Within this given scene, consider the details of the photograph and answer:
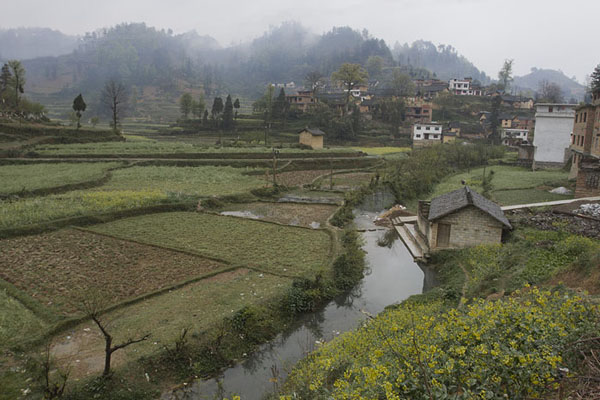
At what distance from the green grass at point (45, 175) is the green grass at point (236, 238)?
8.96m

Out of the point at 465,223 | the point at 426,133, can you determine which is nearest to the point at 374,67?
the point at 426,133

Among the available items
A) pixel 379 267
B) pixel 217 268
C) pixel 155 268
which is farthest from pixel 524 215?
pixel 155 268

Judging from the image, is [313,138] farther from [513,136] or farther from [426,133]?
[513,136]

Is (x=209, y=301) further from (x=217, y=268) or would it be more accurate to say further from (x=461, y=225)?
(x=461, y=225)

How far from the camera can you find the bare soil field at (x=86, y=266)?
Result: 12633mm

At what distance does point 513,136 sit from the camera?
6725 centimetres

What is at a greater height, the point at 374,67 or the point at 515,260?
the point at 374,67

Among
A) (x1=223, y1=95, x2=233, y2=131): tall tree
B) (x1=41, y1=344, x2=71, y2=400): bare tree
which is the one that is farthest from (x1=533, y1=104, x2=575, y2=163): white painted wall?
(x1=41, y1=344, x2=71, y2=400): bare tree

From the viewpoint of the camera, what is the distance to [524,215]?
19750 millimetres

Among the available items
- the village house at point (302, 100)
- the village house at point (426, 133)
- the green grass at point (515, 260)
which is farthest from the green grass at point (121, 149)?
the village house at point (302, 100)

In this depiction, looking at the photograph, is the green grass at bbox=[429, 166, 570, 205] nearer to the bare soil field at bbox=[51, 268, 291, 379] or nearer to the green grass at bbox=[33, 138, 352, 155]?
the bare soil field at bbox=[51, 268, 291, 379]

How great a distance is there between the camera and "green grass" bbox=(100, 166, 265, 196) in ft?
92.8

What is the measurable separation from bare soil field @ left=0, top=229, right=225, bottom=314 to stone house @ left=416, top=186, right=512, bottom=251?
9425mm

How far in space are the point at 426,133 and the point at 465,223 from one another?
5100 cm
